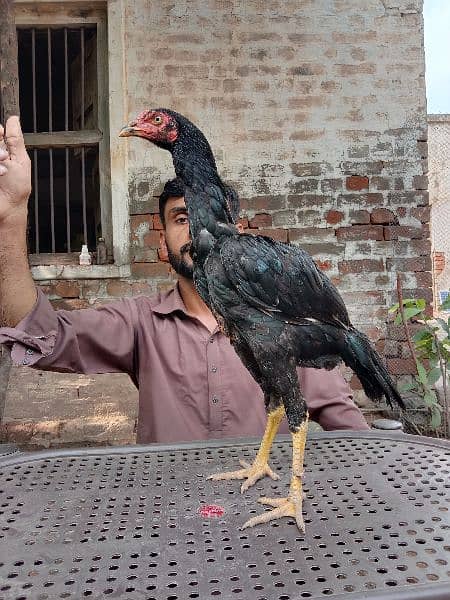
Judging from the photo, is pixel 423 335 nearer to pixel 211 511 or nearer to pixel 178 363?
pixel 178 363

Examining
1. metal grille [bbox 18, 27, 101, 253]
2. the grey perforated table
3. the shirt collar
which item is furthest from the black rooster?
metal grille [bbox 18, 27, 101, 253]

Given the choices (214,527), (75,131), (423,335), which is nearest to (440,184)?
(423,335)

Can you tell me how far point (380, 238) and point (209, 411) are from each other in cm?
170

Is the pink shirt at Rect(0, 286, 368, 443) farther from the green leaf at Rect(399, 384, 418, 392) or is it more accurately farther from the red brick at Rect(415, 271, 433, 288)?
the red brick at Rect(415, 271, 433, 288)

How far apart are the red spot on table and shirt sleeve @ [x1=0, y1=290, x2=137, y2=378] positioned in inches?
21.8

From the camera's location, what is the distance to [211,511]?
36.3 inches

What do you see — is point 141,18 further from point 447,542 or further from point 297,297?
point 447,542

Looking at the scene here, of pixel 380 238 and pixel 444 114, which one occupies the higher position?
pixel 444 114

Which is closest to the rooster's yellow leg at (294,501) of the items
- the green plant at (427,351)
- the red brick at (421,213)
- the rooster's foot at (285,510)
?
the rooster's foot at (285,510)

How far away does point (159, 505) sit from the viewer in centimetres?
95

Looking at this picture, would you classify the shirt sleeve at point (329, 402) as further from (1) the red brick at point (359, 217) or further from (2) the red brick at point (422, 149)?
(2) the red brick at point (422, 149)

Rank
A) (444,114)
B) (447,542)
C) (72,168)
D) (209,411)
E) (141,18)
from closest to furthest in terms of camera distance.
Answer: (447,542)
(209,411)
(141,18)
(72,168)
(444,114)

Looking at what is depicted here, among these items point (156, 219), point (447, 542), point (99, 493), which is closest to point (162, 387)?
point (99, 493)

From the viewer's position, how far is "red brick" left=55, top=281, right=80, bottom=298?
9.80ft
